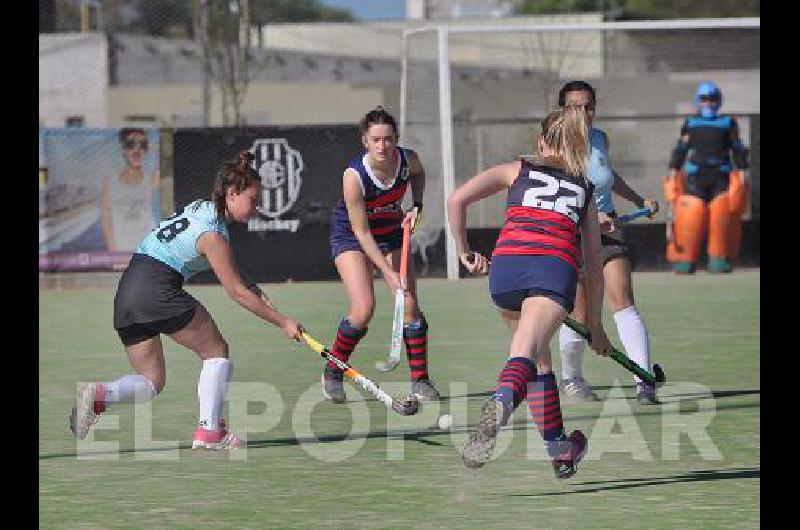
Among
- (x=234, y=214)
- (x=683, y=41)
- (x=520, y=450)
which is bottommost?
(x=520, y=450)

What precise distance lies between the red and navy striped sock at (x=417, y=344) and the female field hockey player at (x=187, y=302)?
6.28 feet

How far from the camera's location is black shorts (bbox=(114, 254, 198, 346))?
31.0 ft

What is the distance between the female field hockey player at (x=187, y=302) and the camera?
941 cm

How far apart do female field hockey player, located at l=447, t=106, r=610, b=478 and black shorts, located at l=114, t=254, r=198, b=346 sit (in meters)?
1.68

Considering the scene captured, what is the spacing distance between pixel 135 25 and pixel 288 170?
95.8ft

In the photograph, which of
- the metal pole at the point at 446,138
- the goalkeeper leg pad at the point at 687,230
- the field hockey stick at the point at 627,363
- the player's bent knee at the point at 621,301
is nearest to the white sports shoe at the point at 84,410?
the field hockey stick at the point at 627,363

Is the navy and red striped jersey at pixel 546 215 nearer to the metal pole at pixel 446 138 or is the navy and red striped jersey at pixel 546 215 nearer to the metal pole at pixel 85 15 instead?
the metal pole at pixel 446 138

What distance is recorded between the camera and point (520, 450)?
943cm

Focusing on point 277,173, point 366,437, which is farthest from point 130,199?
point 366,437

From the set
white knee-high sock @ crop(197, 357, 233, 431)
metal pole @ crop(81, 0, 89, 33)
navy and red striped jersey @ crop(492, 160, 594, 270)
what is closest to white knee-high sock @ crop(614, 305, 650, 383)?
white knee-high sock @ crop(197, 357, 233, 431)

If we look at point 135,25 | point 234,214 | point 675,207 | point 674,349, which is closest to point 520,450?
point 234,214
